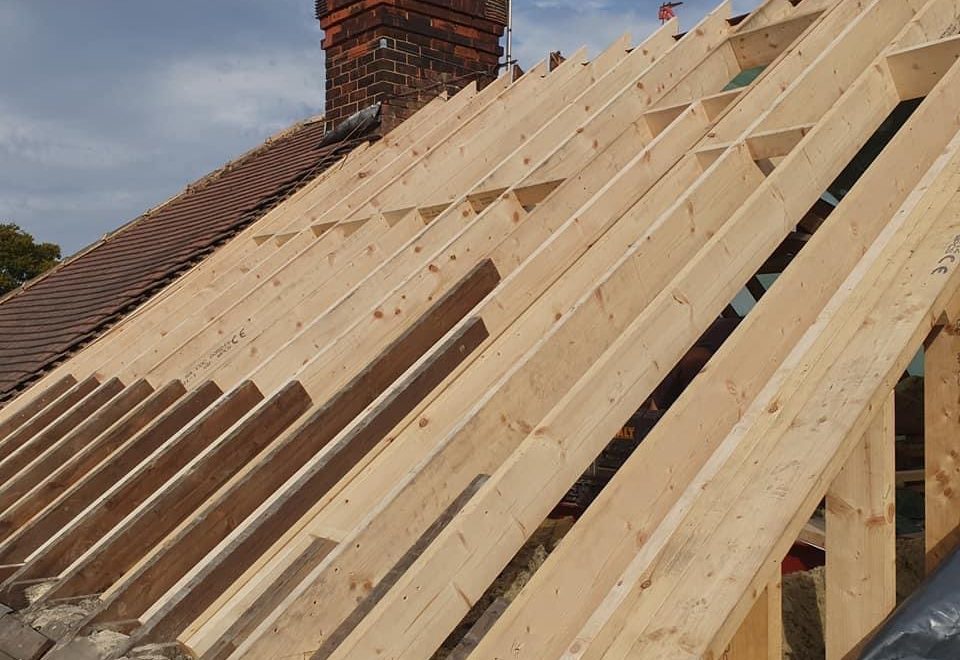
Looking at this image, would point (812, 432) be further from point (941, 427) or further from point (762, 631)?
point (941, 427)

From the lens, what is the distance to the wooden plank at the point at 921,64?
4.12 m

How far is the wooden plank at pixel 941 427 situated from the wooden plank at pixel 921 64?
1454 mm

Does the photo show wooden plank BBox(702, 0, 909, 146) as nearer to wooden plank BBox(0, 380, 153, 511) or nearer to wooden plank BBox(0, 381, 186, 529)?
wooden plank BBox(0, 381, 186, 529)

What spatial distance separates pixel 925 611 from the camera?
229cm

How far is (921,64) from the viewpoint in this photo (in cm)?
415

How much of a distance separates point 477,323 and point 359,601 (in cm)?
154

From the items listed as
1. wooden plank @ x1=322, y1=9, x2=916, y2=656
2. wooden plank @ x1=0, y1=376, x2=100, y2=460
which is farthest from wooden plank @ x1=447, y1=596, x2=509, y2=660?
wooden plank @ x1=0, y1=376, x2=100, y2=460

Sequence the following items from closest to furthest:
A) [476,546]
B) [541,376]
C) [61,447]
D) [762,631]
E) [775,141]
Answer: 1. [762,631]
2. [476,546]
3. [541,376]
4. [775,141]
5. [61,447]

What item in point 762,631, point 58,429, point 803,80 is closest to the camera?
point 762,631

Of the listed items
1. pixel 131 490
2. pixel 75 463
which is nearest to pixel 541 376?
pixel 131 490

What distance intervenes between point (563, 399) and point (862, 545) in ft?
3.09

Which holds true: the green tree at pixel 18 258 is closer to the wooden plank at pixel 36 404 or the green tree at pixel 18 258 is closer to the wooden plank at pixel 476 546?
the wooden plank at pixel 36 404

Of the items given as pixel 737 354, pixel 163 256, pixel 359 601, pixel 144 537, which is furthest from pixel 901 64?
pixel 163 256

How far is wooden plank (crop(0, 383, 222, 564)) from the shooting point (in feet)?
15.6
